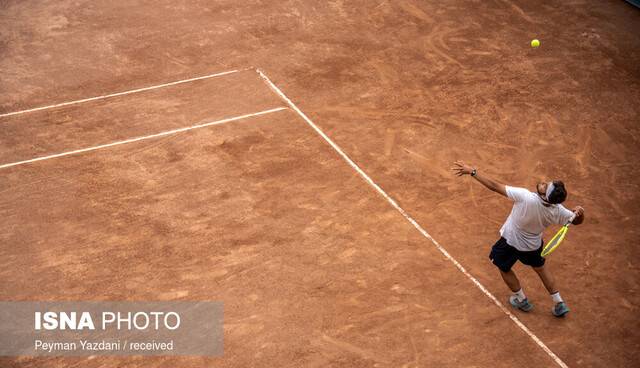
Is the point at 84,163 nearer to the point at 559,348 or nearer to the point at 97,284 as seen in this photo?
the point at 97,284

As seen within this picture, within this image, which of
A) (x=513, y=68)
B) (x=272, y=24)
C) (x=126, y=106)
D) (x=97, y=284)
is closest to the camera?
(x=97, y=284)

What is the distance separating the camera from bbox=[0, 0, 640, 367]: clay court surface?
9000 mm

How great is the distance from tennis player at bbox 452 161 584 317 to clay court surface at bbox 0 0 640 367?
1.53 feet

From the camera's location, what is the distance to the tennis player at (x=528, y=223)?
27.5ft

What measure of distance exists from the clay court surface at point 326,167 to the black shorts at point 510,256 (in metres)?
0.69

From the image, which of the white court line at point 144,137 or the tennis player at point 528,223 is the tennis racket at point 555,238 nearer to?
the tennis player at point 528,223

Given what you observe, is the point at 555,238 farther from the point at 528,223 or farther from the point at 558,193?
the point at 558,193

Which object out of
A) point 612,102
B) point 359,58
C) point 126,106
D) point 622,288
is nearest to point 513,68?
point 612,102

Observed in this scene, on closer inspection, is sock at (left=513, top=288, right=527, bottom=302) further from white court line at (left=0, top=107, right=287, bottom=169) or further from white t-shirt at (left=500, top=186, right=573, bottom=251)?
white court line at (left=0, top=107, right=287, bottom=169)

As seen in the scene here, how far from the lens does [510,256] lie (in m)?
8.81

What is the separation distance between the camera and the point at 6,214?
10.8 meters

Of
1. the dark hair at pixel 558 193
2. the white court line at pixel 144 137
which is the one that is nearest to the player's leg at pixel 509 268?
the dark hair at pixel 558 193

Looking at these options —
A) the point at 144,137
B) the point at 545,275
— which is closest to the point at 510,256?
the point at 545,275

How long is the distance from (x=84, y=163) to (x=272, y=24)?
6418 mm
